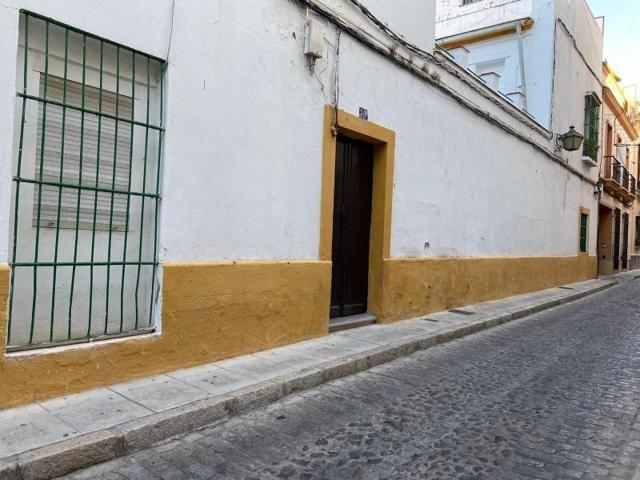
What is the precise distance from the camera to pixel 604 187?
19.0 metres

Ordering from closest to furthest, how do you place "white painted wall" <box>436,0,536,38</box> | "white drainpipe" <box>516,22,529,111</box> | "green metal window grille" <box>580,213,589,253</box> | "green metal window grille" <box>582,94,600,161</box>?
"white drainpipe" <box>516,22,529,111</box>, "white painted wall" <box>436,0,536,38</box>, "green metal window grille" <box>580,213,589,253</box>, "green metal window grille" <box>582,94,600,161</box>

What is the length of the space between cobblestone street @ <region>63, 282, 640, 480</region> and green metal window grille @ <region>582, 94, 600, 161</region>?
43.2ft

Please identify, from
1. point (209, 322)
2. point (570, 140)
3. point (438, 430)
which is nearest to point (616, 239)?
point (570, 140)

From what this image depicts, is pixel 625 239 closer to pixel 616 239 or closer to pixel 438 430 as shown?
pixel 616 239

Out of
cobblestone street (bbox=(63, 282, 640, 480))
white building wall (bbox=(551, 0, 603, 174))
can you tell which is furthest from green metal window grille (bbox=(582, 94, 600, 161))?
cobblestone street (bbox=(63, 282, 640, 480))

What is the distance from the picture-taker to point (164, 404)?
3.48 m

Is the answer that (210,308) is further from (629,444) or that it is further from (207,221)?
(629,444)

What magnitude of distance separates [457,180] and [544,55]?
7090 mm

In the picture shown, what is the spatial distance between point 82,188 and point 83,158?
29cm

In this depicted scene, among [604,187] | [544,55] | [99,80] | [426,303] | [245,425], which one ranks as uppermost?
[544,55]

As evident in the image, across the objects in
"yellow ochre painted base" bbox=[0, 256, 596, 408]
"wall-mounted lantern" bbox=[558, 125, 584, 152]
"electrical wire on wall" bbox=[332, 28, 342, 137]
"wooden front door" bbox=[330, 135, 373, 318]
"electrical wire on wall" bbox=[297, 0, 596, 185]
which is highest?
"wall-mounted lantern" bbox=[558, 125, 584, 152]

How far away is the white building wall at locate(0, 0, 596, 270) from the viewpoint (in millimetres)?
4168

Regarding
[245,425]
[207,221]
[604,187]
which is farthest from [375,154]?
[604,187]

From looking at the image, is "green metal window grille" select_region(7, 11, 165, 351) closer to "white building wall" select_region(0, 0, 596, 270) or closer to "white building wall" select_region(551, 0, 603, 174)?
"white building wall" select_region(0, 0, 596, 270)
